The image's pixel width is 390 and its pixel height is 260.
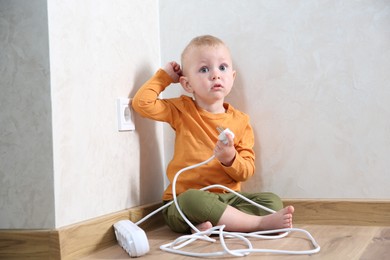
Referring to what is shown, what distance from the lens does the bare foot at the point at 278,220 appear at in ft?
4.38

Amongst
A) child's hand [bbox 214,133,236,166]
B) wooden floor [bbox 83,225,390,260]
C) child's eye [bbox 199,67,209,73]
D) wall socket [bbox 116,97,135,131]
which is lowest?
wooden floor [bbox 83,225,390,260]

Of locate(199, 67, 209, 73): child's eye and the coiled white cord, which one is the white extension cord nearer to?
the coiled white cord

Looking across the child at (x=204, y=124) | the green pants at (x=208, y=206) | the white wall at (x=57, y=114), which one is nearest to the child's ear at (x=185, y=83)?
the child at (x=204, y=124)

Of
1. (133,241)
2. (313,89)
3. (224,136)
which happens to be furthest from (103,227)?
(313,89)

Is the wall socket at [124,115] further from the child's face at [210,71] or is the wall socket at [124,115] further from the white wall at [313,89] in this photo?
the white wall at [313,89]

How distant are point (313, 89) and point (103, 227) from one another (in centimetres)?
73

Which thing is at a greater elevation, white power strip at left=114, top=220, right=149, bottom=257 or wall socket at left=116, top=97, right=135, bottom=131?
wall socket at left=116, top=97, right=135, bottom=131

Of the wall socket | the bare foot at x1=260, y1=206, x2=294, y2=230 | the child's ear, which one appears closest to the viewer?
the bare foot at x1=260, y1=206, x2=294, y2=230

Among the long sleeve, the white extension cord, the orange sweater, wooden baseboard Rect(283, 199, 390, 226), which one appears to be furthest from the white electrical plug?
wooden baseboard Rect(283, 199, 390, 226)

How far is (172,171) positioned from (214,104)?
24 centimetres

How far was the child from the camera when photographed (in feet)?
4.83

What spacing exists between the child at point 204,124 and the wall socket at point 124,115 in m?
0.03

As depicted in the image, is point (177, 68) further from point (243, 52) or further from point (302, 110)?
point (302, 110)

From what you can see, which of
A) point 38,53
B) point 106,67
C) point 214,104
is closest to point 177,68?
point 214,104
